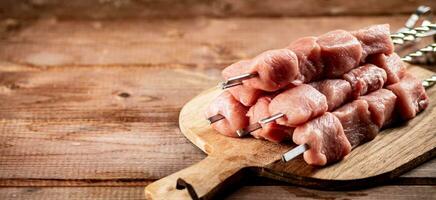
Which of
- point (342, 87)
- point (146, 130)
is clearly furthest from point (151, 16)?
point (342, 87)

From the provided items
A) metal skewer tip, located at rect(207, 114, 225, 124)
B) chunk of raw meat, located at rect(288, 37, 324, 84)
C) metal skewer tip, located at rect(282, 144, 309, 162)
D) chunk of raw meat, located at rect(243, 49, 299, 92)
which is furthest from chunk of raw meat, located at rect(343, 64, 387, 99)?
metal skewer tip, located at rect(207, 114, 225, 124)

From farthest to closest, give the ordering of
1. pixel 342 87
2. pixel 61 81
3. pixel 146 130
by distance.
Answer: pixel 61 81 < pixel 146 130 < pixel 342 87

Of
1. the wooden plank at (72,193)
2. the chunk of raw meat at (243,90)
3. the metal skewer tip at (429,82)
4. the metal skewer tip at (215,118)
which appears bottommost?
the wooden plank at (72,193)

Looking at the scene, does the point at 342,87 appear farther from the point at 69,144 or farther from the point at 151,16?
the point at 151,16

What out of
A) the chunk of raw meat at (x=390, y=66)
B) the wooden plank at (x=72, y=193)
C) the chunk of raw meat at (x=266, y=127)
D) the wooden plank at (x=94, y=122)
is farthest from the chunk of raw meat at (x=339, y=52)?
the wooden plank at (x=72, y=193)

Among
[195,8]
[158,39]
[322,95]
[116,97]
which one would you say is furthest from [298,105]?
[195,8]

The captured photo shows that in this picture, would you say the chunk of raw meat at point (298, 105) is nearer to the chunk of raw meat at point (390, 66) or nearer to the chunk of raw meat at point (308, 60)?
the chunk of raw meat at point (308, 60)
